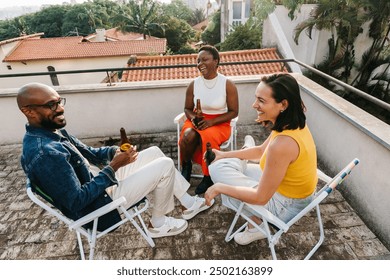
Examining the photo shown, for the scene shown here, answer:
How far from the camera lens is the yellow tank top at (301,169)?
67.4 inches

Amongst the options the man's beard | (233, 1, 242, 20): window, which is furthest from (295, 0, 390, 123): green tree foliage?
(233, 1, 242, 20): window

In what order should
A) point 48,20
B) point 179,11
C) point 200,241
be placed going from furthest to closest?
point 179,11
point 48,20
point 200,241

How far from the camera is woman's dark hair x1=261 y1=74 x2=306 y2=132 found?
172 cm

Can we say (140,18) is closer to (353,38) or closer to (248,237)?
(353,38)

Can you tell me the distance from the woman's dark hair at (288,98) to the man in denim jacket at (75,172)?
1.09 metres

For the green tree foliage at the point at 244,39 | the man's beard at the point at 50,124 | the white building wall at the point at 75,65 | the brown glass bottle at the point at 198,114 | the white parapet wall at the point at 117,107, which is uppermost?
the man's beard at the point at 50,124

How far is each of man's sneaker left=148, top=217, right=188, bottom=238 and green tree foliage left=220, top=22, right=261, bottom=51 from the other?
1501cm

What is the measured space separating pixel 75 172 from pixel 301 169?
1702 millimetres

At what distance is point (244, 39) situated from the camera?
16109 mm

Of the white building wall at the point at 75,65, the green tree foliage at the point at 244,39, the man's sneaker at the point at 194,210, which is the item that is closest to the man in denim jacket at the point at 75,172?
the man's sneaker at the point at 194,210

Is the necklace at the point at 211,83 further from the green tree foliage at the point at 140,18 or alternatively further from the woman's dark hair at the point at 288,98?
the green tree foliage at the point at 140,18

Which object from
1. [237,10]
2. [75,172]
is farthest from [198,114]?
[237,10]
